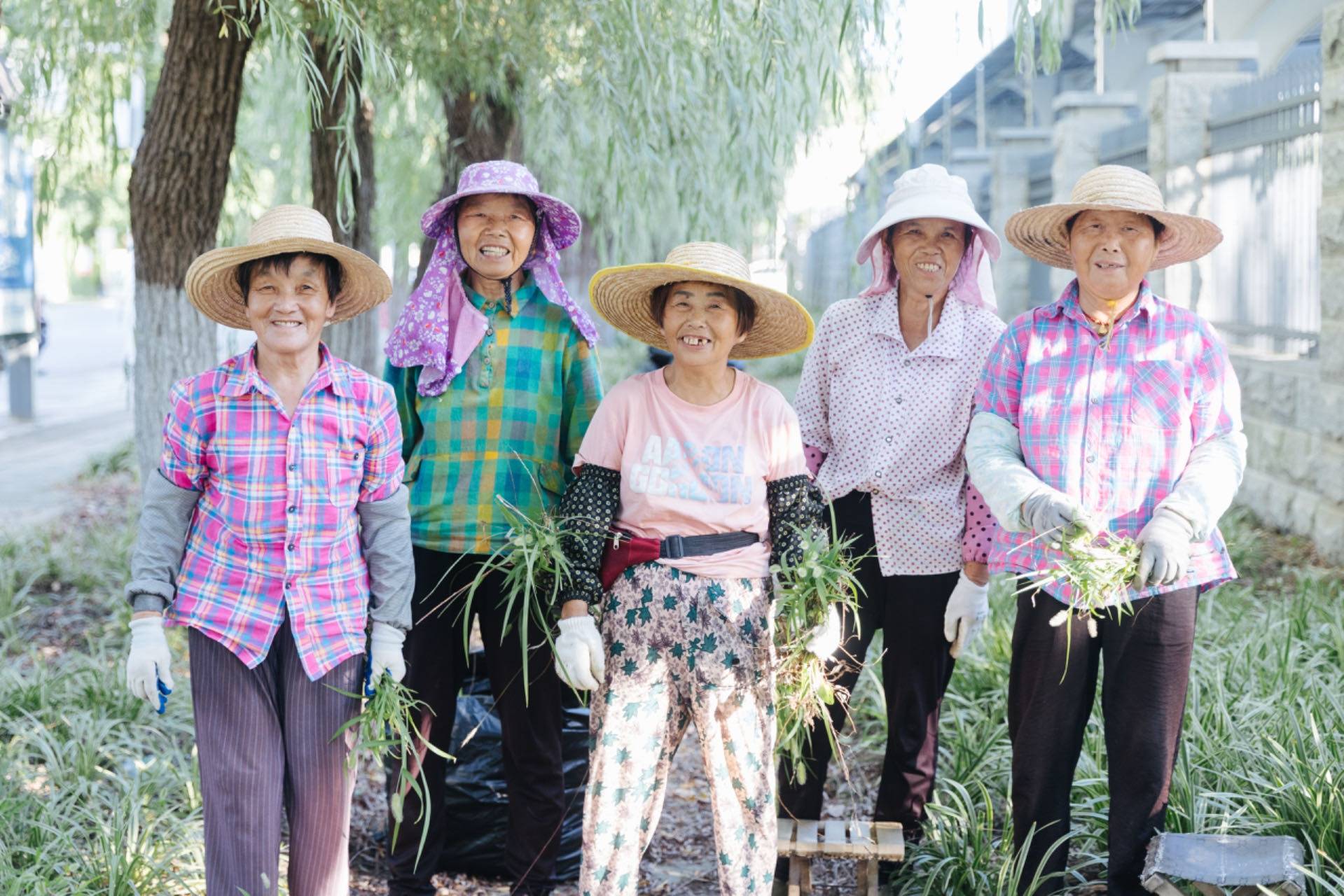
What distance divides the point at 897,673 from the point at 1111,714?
0.59 m

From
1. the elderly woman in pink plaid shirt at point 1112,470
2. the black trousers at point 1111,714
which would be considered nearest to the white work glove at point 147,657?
the elderly woman in pink plaid shirt at point 1112,470

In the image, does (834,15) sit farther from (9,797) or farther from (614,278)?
(9,797)

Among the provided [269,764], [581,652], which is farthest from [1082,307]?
[269,764]

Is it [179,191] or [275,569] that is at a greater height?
[179,191]

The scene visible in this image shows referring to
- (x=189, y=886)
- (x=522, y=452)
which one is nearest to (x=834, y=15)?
(x=522, y=452)

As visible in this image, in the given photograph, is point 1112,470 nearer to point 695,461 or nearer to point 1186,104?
point 695,461

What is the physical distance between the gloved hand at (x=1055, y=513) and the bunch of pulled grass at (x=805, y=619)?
41 centimetres

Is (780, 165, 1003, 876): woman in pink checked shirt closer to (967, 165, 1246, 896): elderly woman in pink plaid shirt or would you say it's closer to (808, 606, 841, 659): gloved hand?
(967, 165, 1246, 896): elderly woman in pink plaid shirt

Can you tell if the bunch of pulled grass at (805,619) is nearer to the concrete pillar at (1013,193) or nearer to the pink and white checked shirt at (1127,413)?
the pink and white checked shirt at (1127,413)

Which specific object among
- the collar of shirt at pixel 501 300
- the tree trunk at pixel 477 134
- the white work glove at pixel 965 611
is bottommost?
the white work glove at pixel 965 611

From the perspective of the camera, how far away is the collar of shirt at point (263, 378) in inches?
106

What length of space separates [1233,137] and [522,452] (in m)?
5.70

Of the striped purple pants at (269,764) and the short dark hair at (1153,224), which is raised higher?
the short dark hair at (1153,224)

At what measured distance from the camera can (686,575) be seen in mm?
2844
